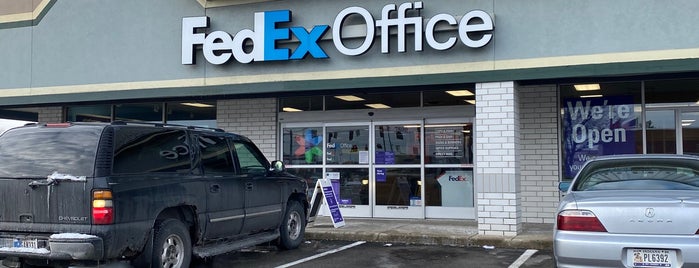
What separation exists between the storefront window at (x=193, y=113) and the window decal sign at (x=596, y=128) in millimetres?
7769

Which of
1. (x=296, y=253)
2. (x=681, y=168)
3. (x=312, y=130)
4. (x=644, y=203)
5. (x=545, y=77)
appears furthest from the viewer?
(x=312, y=130)

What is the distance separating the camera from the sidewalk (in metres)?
9.73

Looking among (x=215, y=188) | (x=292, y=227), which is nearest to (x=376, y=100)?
(x=292, y=227)

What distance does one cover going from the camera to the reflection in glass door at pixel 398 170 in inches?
511

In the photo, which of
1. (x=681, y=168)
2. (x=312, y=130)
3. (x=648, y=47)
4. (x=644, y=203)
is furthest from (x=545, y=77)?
(x=312, y=130)

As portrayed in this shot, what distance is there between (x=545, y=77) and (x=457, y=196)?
3723mm

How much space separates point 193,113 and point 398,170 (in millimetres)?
5073

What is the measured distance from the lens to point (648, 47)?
371 inches

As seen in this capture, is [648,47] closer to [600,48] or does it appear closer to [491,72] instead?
[600,48]

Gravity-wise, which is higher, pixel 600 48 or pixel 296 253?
pixel 600 48

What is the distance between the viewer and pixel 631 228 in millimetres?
5551

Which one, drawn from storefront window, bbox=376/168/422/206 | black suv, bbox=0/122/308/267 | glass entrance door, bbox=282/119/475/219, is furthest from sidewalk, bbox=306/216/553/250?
black suv, bbox=0/122/308/267

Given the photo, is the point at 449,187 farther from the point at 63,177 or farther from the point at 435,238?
the point at 63,177

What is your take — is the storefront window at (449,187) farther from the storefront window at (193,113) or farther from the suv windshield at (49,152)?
the suv windshield at (49,152)
